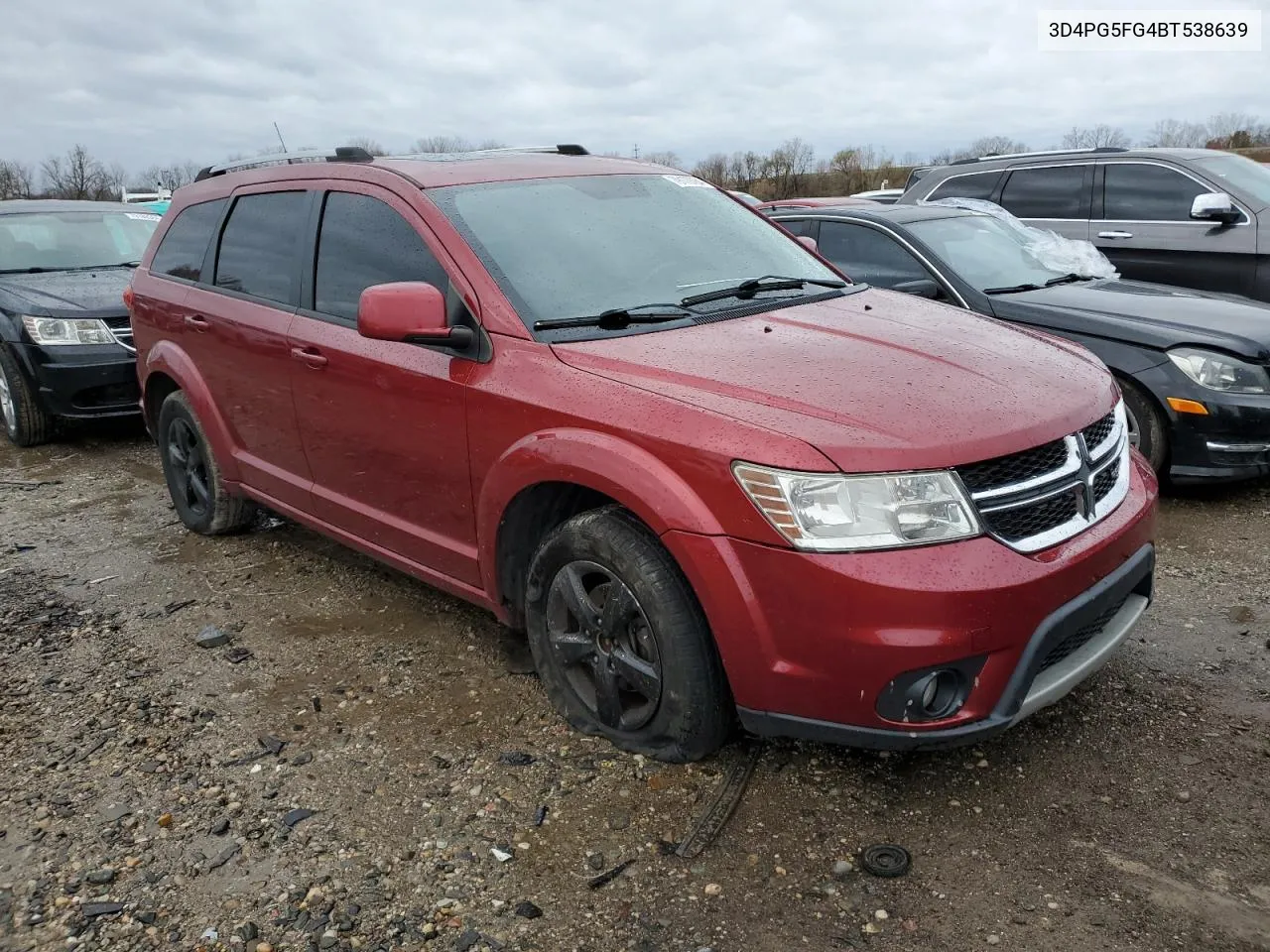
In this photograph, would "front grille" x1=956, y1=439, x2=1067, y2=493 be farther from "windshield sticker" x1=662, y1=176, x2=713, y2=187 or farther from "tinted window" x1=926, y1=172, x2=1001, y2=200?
"tinted window" x1=926, y1=172, x2=1001, y2=200

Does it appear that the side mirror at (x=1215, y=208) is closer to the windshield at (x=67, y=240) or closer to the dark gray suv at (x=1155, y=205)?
the dark gray suv at (x=1155, y=205)

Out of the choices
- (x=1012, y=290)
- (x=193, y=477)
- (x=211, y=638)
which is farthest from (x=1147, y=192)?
(x=211, y=638)

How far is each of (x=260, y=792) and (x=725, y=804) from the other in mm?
1351

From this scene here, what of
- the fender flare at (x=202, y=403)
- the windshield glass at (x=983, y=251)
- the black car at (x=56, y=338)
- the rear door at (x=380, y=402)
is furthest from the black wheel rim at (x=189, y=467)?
the windshield glass at (x=983, y=251)

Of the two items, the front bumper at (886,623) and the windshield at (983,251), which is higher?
the windshield at (983,251)

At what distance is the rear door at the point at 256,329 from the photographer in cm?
404

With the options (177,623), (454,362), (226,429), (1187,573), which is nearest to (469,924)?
(454,362)

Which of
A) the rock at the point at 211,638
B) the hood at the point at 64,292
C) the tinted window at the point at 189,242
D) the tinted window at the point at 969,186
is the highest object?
the tinted window at the point at 969,186

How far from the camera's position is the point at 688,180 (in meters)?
4.15

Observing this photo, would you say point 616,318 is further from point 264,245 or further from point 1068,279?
point 1068,279

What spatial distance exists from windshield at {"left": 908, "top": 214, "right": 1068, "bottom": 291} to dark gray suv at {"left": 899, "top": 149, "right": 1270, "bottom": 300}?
1.57m

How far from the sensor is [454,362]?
3.23m

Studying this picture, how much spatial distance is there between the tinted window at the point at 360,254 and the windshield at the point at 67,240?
5315 millimetres

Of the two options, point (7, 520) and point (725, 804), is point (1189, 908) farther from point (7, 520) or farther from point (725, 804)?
point (7, 520)
